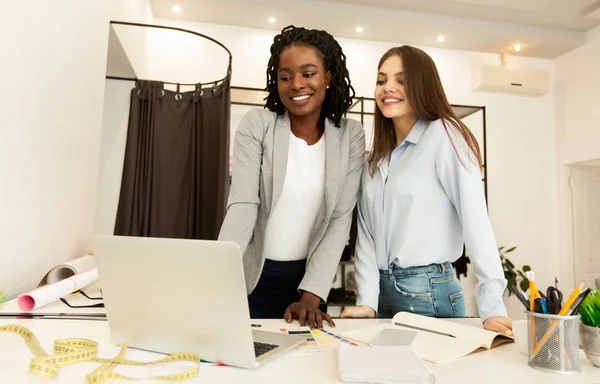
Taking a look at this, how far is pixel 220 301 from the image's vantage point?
0.63 metres

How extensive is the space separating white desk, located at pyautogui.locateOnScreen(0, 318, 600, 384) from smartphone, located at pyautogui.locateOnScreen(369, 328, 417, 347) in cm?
11

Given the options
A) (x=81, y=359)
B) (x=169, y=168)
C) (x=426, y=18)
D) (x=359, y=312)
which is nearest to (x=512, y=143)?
(x=426, y=18)

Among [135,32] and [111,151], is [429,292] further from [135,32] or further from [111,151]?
[135,32]

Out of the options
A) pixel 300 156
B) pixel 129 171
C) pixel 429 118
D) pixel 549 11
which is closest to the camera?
pixel 429 118

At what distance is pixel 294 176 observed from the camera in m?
1.39

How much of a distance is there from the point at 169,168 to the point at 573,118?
3978mm

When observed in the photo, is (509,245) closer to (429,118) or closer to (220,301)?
(429,118)

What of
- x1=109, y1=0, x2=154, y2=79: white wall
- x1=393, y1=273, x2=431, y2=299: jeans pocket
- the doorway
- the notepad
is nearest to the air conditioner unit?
the doorway

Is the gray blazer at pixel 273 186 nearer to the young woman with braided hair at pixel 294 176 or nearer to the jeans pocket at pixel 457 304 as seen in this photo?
the young woman with braided hair at pixel 294 176

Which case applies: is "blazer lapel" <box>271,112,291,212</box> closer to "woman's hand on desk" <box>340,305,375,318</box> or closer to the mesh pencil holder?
"woman's hand on desk" <box>340,305,375,318</box>

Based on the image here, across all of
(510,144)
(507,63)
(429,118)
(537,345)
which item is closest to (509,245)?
(510,144)

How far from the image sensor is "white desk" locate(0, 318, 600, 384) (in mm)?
598

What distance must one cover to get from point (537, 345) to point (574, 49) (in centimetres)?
470

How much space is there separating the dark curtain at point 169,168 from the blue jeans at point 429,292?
136cm
